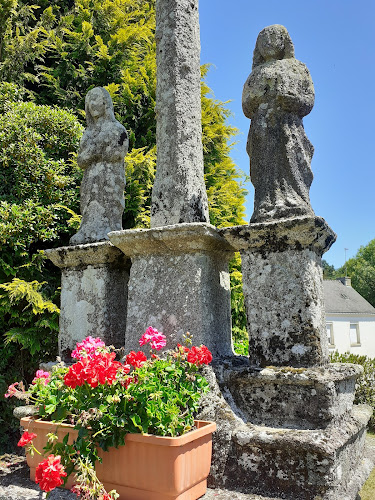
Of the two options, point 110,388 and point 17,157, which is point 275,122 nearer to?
point 110,388

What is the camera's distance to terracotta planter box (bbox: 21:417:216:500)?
204cm

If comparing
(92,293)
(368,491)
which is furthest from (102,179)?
(368,491)

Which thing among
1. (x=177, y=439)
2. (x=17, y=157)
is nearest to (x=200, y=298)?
(x=177, y=439)

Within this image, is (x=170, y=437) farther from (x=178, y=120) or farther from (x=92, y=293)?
(x=178, y=120)

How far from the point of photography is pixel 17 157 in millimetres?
6875

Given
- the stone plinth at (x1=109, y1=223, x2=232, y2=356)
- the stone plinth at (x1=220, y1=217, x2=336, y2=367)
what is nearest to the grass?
the stone plinth at (x1=220, y1=217, x2=336, y2=367)

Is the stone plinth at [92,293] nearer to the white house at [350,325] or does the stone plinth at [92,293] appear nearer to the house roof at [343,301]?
the white house at [350,325]

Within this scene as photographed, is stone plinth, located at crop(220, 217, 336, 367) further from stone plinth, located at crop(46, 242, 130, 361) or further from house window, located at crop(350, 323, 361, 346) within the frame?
house window, located at crop(350, 323, 361, 346)

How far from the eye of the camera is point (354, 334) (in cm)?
2570

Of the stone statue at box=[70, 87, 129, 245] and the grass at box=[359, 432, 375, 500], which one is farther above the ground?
the stone statue at box=[70, 87, 129, 245]

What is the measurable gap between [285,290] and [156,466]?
4.38ft

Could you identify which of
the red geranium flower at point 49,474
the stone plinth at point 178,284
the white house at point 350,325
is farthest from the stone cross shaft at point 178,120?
the white house at point 350,325

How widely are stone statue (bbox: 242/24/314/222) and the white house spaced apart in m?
22.6

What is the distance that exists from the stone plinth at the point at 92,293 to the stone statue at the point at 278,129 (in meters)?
1.28
